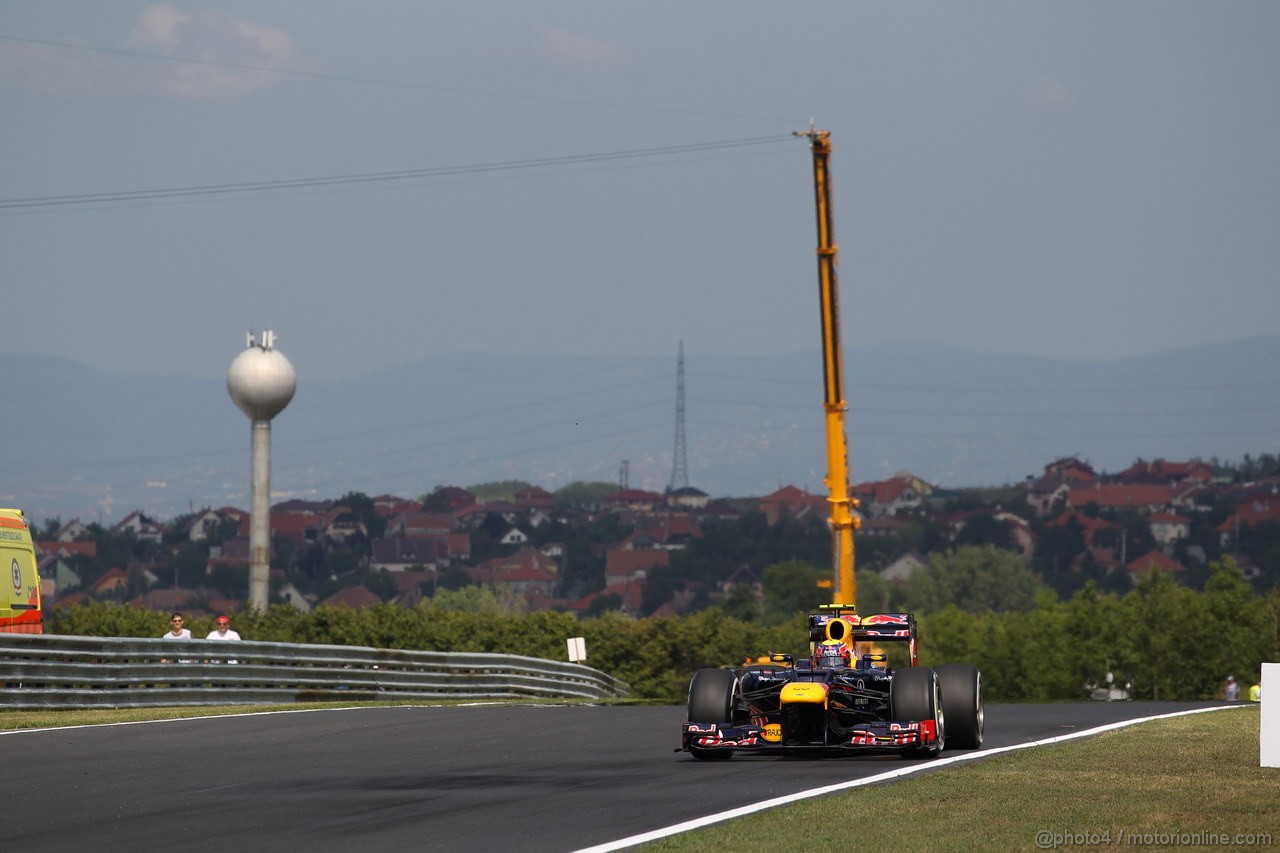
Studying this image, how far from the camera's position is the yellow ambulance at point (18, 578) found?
2475cm

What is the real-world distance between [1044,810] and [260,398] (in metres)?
59.9

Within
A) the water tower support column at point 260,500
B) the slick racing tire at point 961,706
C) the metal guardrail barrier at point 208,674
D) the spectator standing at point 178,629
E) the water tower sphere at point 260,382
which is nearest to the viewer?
the slick racing tire at point 961,706

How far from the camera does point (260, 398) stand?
228 feet

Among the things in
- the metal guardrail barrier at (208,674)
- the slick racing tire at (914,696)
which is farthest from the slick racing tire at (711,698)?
the metal guardrail barrier at (208,674)

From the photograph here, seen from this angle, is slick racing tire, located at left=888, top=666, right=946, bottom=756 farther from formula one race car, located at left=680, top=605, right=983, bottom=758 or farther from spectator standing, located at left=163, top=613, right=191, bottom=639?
spectator standing, located at left=163, top=613, right=191, bottom=639

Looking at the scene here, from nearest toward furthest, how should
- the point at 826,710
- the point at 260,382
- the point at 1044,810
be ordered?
the point at 1044,810 → the point at 826,710 → the point at 260,382

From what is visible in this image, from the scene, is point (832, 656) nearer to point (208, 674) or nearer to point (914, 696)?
point (914, 696)

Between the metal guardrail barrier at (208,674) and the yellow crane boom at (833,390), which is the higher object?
the yellow crane boom at (833,390)

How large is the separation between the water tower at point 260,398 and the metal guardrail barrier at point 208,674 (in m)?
33.7

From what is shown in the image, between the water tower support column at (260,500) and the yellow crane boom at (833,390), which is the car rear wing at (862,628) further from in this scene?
the water tower support column at (260,500)

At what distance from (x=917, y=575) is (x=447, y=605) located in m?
46.0
